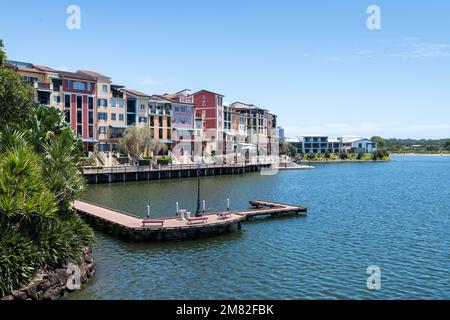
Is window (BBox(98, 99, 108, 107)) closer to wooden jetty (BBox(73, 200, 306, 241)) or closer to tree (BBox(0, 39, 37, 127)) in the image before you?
tree (BBox(0, 39, 37, 127))

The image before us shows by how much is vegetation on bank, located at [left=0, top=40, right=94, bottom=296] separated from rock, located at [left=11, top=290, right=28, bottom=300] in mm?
246

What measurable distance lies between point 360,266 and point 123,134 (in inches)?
2953

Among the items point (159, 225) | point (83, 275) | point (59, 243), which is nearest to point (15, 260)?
point (59, 243)

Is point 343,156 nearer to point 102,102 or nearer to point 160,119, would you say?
point 160,119

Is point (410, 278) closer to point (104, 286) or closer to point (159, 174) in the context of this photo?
point (104, 286)

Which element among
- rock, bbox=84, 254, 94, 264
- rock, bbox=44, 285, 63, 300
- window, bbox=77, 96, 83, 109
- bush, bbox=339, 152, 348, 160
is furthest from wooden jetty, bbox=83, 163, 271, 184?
bush, bbox=339, 152, 348, 160

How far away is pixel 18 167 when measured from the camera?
1878 centimetres

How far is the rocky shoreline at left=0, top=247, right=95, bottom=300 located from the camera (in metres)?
17.8

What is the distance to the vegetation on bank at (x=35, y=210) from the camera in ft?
59.1

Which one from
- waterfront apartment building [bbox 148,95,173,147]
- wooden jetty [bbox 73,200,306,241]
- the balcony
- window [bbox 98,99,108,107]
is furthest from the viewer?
waterfront apartment building [bbox 148,95,173,147]

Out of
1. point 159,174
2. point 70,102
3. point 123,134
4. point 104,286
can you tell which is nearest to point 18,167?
point 104,286

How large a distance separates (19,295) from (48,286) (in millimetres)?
1612

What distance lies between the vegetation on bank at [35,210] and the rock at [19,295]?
0.81ft

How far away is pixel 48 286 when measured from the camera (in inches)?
752
